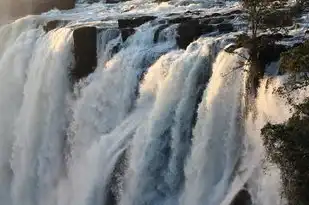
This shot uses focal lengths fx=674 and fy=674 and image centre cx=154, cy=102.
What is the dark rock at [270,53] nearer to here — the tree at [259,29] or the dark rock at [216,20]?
the tree at [259,29]

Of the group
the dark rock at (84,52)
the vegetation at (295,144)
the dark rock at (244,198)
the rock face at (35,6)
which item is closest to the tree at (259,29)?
the dark rock at (244,198)

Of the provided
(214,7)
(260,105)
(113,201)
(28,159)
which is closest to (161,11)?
(214,7)

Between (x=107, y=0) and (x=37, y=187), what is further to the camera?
(x=107, y=0)

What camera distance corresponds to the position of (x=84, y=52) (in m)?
20.8

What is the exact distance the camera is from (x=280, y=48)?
15.2 meters

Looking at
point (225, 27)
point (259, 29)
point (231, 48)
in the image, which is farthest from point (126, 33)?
point (231, 48)

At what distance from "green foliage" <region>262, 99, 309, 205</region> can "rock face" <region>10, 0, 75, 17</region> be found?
882 inches

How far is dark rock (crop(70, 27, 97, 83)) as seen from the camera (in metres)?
20.5

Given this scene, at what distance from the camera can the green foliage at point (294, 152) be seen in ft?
34.1

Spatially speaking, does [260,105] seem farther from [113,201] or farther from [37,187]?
[37,187]

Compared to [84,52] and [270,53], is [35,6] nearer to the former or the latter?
[84,52]

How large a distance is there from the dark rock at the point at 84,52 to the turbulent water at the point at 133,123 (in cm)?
25

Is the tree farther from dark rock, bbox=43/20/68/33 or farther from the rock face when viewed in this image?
the rock face

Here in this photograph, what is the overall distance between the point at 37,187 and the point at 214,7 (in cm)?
861
